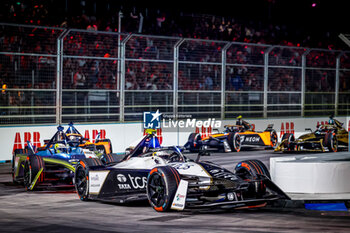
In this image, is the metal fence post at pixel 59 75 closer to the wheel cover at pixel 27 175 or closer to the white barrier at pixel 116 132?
the white barrier at pixel 116 132

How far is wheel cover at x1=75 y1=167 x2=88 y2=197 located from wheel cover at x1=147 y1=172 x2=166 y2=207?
1964mm

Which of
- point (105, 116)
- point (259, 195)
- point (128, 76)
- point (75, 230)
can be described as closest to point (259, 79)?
point (128, 76)

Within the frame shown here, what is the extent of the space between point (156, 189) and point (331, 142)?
12.4m

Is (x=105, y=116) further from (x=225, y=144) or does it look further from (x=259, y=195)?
(x=259, y=195)

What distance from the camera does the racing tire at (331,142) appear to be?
1959 centimetres

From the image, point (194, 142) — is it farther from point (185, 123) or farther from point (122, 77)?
point (122, 77)

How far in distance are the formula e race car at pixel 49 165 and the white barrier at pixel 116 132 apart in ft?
13.2

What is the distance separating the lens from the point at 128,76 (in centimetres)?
2347

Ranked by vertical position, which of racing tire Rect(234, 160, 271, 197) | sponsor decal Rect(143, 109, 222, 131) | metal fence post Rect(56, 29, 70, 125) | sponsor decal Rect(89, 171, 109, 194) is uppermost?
metal fence post Rect(56, 29, 70, 125)

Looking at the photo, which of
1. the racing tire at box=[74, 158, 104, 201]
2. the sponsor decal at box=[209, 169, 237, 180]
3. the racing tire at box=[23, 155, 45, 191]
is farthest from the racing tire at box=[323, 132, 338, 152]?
the sponsor decal at box=[209, 169, 237, 180]

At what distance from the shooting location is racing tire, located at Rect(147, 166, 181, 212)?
8188 millimetres

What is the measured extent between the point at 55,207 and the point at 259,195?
3306 mm

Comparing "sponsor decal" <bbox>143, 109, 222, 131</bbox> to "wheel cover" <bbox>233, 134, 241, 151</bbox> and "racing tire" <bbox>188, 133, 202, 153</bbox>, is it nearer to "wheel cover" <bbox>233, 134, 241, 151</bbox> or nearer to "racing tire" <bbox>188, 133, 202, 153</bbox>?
"racing tire" <bbox>188, 133, 202, 153</bbox>

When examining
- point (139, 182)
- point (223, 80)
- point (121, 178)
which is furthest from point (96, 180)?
point (223, 80)
